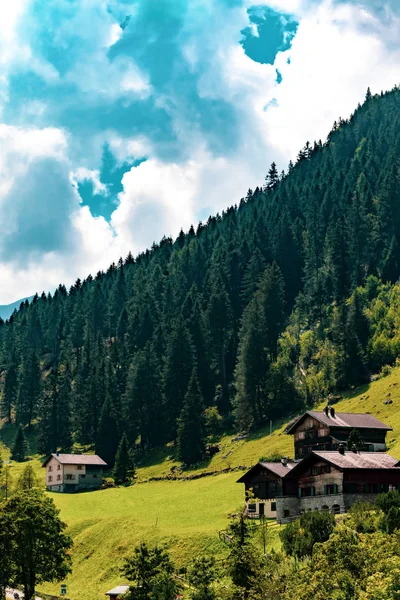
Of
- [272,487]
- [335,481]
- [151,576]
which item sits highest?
[335,481]

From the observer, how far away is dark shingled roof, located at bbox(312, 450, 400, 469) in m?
65.4

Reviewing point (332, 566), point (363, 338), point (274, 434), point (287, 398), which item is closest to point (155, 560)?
point (332, 566)

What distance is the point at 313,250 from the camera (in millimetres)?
167125

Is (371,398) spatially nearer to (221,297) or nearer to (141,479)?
(141,479)

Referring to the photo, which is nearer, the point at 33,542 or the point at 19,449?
the point at 33,542

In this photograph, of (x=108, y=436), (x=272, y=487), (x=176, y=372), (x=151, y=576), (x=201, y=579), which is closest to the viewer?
(x=201, y=579)

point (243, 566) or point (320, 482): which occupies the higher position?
point (320, 482)

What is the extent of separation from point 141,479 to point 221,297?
4978cm

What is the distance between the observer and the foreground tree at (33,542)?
182 ft

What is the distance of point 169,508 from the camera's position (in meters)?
80.4

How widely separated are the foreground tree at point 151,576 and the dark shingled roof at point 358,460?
25.0 meters

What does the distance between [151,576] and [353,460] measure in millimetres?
29812

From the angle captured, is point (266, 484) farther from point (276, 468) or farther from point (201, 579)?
point (201, 579)

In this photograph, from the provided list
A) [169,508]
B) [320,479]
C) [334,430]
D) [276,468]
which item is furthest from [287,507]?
[334,430]
